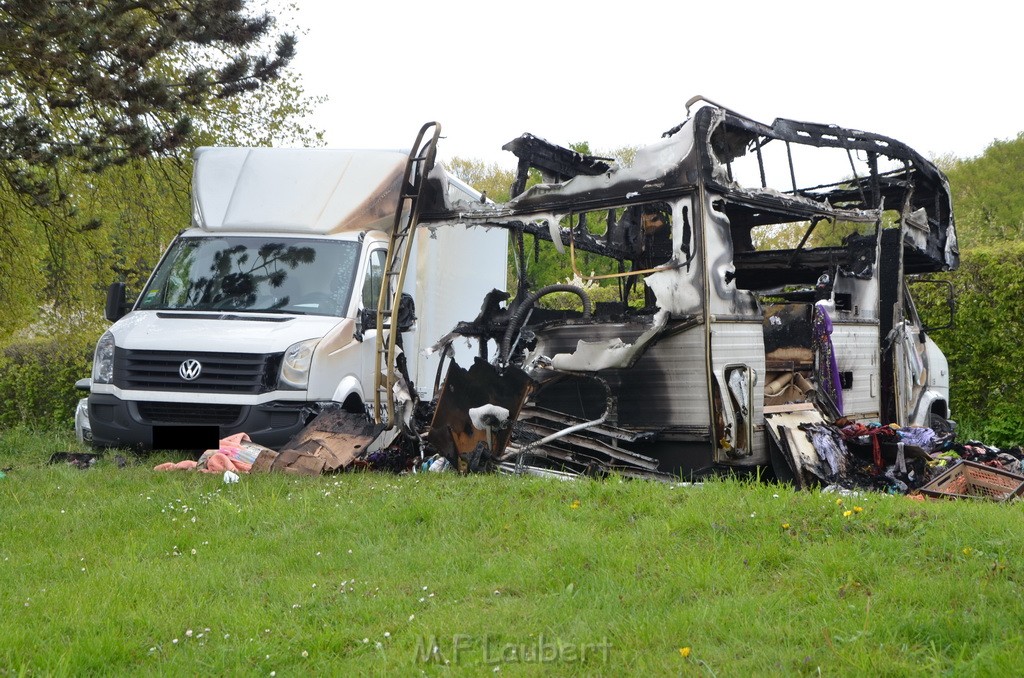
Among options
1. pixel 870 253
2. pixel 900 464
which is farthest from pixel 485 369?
pixel 870 253

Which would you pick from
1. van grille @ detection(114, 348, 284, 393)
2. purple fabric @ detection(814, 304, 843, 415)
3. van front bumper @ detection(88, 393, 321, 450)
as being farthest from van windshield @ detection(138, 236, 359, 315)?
purple fabric @ detection(814, 304, 843, 415)

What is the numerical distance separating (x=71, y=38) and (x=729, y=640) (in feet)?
25.6

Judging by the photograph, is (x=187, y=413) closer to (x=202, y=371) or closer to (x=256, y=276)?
(x=202, y=371)

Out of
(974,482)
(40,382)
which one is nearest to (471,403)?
(974,482)

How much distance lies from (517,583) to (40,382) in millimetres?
12489

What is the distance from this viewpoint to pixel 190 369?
328 inches

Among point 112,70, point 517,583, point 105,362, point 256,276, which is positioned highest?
point 112,70

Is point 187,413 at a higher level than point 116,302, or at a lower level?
lower

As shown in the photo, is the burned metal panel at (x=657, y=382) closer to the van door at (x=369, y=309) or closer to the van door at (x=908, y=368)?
the van door at (x=369, y=309)

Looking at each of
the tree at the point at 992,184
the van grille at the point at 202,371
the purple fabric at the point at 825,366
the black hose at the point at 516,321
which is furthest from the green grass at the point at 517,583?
the tree at the point at 992,184

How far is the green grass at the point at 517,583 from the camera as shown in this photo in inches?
146

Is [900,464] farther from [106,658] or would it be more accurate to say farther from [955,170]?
[955,170]

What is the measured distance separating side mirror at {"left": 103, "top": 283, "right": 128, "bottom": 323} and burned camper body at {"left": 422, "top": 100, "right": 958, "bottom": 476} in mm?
3321

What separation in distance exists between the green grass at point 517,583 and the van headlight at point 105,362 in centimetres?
223
